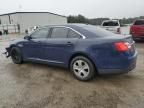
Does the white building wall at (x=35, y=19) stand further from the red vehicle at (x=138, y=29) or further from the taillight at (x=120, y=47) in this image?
the taillight at (x=120, y=47)

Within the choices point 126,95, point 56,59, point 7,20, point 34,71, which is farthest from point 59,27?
point 7,20

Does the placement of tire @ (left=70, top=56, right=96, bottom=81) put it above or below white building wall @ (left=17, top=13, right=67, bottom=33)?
below

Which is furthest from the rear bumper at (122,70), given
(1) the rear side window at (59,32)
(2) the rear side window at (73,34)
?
(1) the rear side window at (59,32)

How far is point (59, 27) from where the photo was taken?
5734mm

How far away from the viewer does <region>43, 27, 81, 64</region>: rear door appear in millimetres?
5234

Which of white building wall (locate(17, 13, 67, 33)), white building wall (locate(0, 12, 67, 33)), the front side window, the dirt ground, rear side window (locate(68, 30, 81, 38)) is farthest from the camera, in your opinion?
white building wall (locate(17, 13, 67, 33))

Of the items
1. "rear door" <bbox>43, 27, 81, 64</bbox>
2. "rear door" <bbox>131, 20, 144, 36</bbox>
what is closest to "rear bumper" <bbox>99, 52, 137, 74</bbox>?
"rear door" <bbox>43, 27, 81, 64</bbox>

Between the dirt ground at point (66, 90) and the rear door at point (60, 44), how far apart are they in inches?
20.9

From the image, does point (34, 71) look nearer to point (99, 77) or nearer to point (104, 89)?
point (99, 77)

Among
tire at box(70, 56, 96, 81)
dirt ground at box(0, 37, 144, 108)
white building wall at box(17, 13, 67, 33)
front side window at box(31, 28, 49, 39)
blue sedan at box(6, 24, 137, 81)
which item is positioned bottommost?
dirt ground at box(0, 37, 144, 108)

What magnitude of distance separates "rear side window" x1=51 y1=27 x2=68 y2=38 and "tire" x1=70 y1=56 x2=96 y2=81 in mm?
835

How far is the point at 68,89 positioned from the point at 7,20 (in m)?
47.6

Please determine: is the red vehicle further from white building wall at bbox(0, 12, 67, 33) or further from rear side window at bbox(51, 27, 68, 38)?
white building wall at bbox(0, 12, 67, 33)

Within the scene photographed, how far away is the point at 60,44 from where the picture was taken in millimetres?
5453
